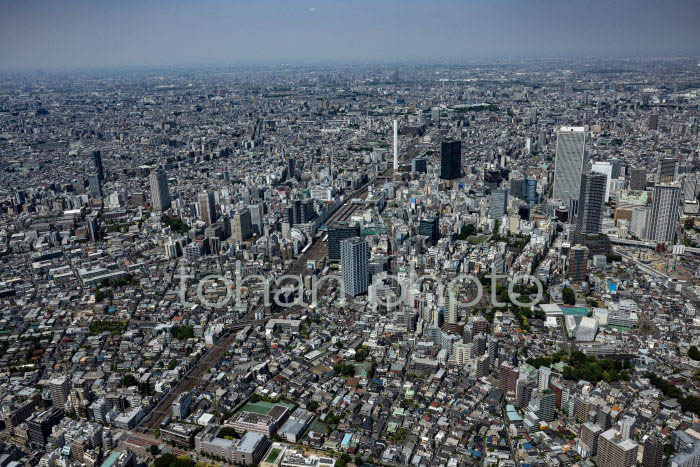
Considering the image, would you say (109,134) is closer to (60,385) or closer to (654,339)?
(60,385)

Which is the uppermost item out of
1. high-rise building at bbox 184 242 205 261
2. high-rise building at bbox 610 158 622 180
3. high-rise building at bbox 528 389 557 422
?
high-rise building at bbox 610 158 622 180

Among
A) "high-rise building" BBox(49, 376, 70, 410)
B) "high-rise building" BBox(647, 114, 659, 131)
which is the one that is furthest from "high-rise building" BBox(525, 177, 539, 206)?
"high-rise building" BBox(49, 376, 70, 410)

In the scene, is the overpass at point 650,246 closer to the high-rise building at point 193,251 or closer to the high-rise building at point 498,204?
the high-rise building at point 498,204

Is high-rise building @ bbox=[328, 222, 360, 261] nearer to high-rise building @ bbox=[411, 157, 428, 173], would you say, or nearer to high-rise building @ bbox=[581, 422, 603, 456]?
high-rise building @ bbox=[581, 422, 603, 456]

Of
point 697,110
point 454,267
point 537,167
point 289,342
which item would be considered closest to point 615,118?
point 697,110

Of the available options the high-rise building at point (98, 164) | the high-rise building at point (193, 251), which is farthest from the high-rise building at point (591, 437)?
the high-rise building at point (98, 164)
